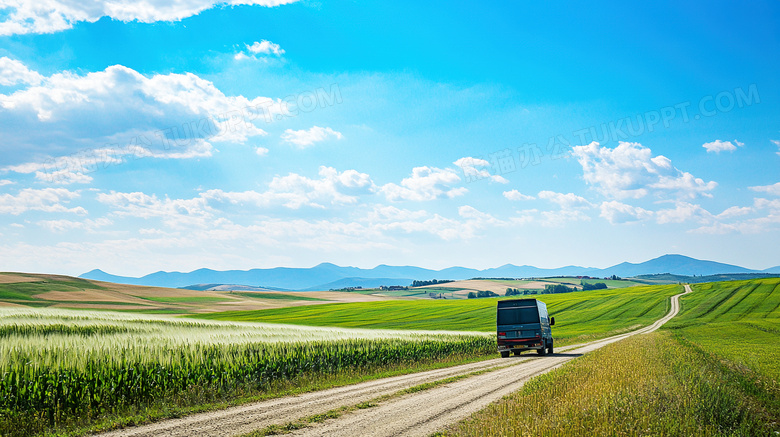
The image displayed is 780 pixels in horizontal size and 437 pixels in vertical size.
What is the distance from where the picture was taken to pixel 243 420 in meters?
11.3

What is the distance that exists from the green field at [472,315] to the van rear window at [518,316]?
110 ft

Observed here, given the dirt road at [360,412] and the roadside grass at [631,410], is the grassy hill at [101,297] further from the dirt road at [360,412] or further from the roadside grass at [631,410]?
the roadside grass at [631,410]

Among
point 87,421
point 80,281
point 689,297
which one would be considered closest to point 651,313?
point 689,297

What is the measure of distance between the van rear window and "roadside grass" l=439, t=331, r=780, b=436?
18216 mm

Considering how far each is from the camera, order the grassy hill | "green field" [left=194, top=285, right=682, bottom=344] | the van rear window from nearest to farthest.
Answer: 1. the van rear window
2. "green field" [left=194, top=285, right=682, bottom=344]
3. the grassy hill

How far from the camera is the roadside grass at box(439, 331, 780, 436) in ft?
27.5

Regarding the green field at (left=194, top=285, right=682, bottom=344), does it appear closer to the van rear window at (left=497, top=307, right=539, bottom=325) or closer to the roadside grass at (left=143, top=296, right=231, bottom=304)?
the roadside grass at (left=143, top=296, right=231, bottom=304)

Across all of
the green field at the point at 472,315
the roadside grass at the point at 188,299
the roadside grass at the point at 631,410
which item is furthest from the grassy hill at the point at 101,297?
the roadside grass at the point at 631,410

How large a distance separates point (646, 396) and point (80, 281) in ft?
476

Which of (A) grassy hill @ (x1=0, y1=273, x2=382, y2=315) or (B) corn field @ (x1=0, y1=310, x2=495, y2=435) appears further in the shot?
(A) grassy hill @ (x1=0, y1=273, x2=382, y2=315)

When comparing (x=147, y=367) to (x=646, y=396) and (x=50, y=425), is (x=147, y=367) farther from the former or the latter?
(x=646, y=396)

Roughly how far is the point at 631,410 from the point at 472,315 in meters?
80.5

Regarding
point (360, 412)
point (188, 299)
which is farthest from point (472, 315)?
point (188, 299)

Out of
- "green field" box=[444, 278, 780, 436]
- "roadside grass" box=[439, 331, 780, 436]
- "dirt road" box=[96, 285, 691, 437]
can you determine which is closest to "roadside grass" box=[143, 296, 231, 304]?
"dirt road" box=[96, 285, 691, 437]
